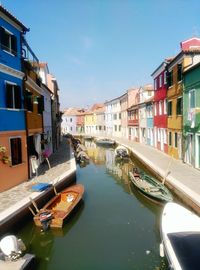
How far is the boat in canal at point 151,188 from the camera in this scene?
15.1 m

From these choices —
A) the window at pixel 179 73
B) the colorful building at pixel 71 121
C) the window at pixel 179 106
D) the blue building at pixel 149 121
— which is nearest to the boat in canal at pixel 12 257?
the window at pixel 179 106

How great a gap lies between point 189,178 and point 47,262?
10.8 m

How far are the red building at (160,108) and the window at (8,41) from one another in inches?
639

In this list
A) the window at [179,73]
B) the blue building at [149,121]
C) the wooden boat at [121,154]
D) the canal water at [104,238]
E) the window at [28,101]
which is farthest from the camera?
the blue building at [149,121]

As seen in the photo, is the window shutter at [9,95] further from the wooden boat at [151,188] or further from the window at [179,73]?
the window at [179,73]

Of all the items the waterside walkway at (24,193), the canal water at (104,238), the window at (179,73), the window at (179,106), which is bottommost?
the canal water at (104,238)

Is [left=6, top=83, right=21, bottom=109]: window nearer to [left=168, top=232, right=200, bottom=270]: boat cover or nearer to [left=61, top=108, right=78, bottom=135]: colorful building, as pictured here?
[left=168, top=232, right=200, bottom=270]: boat cover

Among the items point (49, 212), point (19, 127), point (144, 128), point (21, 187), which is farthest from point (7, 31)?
point (144, 128)

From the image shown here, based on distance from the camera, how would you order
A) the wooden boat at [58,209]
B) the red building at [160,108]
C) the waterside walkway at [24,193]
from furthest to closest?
the red building at [160,108] < the wooden boat at [58,209] < the waterside walkway at [24,193]

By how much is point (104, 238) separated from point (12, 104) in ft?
30.6

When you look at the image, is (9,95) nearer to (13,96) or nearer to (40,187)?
(13,96)

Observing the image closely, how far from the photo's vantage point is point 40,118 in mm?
23750

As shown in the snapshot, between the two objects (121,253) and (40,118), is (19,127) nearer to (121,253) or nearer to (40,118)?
(40,118)

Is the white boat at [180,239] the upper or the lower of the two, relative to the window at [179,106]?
lower
